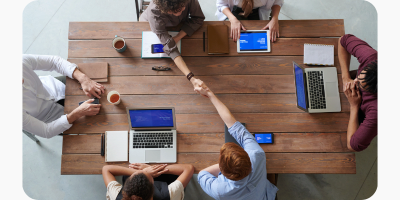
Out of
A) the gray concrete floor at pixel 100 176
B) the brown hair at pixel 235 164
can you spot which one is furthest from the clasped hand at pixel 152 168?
the gray concrete floor at pixel 100 176

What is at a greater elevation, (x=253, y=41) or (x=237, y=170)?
(x=253, y=41)

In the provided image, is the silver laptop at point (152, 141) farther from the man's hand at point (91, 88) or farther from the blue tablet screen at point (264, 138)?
the blue tablet screen at point (264, 138)

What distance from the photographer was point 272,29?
6.55 feet

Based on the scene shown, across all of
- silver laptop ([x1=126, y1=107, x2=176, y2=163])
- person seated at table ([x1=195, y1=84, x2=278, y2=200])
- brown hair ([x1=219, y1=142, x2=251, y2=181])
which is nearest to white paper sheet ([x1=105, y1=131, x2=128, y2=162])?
silver laptop ([x1=126, y1=107, x2=176, y2=163])

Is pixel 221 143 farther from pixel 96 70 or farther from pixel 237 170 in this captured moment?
pixel 96 70

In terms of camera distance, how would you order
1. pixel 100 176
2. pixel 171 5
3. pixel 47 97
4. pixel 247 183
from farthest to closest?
1. pixel 100 176
2. pixel 47 97
3. pixel 171 5
4. pixel 247 183

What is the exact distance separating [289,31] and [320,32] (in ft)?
0.86

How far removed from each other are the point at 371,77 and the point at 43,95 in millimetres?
2574

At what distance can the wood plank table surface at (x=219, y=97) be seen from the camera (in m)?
1.80

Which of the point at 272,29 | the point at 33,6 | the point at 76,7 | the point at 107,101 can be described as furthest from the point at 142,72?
the point at 33,6

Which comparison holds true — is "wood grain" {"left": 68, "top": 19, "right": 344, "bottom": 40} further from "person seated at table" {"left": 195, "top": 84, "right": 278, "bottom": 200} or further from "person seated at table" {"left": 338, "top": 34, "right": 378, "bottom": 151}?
"person seated at table" {"left": 195, "top": 84, "right": 278, "bottom": 200}

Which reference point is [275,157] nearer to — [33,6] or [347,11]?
[347,11]

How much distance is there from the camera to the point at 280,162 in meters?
1.79

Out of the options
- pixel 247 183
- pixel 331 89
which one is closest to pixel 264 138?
pixel 247 183
